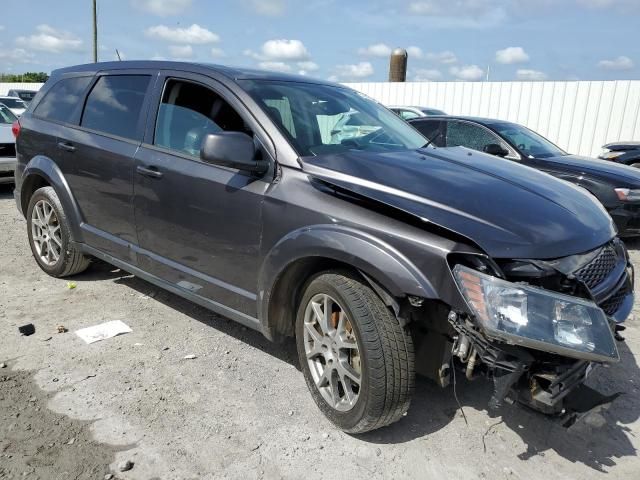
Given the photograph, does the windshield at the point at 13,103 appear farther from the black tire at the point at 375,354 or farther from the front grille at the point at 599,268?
the front grille at the point at 599,268

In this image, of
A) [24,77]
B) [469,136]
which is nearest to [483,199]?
[469,136]

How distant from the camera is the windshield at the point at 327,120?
303cm

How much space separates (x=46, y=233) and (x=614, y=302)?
4492 millimetres

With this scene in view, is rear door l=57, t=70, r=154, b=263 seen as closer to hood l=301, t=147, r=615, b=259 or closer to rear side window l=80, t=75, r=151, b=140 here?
rear side window l=80, t=75, r=151, b=140

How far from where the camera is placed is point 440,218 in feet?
7.55

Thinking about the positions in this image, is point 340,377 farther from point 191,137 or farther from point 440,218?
point 191,137

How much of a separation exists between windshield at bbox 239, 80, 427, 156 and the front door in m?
0.20

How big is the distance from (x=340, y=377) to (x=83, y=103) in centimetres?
316

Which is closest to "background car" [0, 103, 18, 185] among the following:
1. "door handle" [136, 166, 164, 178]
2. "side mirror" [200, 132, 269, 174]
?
"door handle" [136, 166, 164, 178]

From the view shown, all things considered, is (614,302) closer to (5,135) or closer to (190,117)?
(190,117)

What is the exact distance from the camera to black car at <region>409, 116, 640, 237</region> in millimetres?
6156

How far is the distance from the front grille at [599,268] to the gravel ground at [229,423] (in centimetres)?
64

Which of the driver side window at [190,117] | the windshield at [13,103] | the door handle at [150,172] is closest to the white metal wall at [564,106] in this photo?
the windshield at [13,103]

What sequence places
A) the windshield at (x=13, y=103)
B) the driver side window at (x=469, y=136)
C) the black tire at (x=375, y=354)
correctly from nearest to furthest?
the black tire at (x=375, y=354) < the driver side window at (x=469, y=136) < the windshield at (x=13, y=103)
